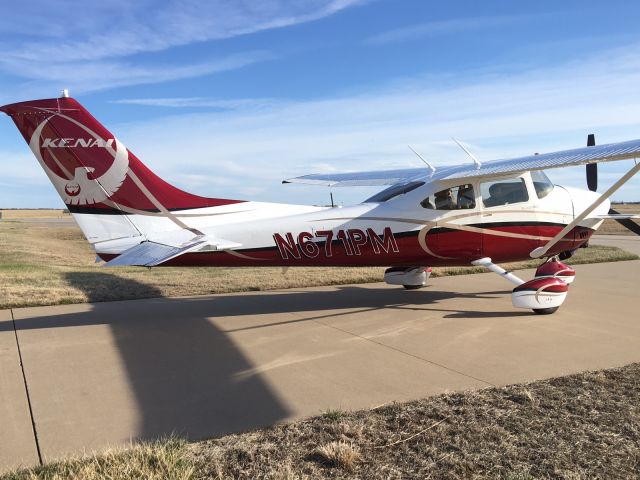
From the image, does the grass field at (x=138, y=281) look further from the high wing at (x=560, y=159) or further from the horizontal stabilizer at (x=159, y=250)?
the high wing at (x=560, y=159)

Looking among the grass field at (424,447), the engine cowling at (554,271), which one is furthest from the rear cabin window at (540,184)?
the grass field at (424,447)

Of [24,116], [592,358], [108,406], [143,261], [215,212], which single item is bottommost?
[592,358]

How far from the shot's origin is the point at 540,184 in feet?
29.1

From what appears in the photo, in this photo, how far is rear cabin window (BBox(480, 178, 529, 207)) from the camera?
8.57 m

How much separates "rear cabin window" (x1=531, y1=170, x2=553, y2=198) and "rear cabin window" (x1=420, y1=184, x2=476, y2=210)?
120 cm

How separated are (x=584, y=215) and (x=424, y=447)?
597 cm

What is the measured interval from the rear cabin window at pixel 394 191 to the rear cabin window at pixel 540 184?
193 cm

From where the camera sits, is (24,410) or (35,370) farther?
(35,370)

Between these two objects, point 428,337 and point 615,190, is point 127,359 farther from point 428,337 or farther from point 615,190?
point 615,190

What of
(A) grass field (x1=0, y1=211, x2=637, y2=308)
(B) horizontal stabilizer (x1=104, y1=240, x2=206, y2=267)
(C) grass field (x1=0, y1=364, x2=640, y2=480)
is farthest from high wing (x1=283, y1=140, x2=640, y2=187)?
(B) horizontal stabilizer (x1=104, y1=240, x2=206, y2=267)

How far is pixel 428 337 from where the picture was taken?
6.75 m

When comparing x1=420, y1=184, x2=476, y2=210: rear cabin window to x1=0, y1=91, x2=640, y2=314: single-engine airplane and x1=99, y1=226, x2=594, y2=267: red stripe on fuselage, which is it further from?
x1=99, y1=226, x2=594, y2=267: red stripe on fuselage

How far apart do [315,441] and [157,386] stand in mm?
1990

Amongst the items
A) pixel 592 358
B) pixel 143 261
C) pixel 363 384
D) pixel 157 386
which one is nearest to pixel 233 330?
pixel 143 261
